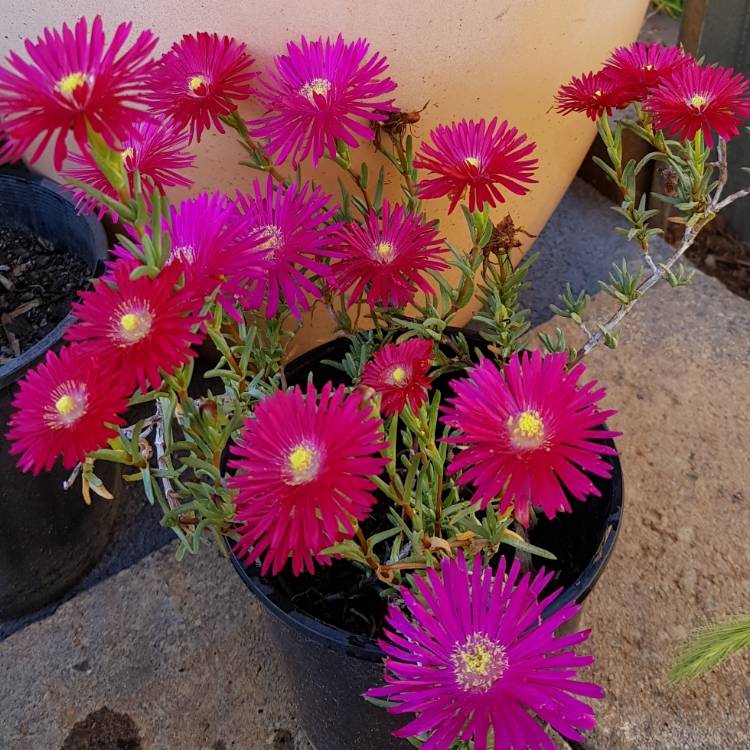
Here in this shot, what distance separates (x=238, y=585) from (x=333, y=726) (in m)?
0.31

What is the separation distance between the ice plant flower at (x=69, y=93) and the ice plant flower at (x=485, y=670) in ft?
0.99

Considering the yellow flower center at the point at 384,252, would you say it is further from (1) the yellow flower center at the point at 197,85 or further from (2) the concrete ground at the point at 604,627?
(2) the concrete ground at the point at 604,627

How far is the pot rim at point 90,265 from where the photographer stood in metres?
0.81

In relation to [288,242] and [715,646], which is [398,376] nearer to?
[288,242]

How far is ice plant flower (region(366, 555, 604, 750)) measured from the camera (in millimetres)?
424

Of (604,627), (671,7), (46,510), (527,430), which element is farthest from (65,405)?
(671,7)

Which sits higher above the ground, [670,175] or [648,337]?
[670,175]

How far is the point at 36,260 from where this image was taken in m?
1.03

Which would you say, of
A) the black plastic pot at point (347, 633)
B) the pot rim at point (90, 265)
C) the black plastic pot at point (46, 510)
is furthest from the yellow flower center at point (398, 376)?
the black plastic pot at point (46, 510)

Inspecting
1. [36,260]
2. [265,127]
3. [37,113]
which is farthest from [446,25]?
[36,260]

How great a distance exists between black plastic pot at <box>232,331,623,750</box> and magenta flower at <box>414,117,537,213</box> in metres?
0.22

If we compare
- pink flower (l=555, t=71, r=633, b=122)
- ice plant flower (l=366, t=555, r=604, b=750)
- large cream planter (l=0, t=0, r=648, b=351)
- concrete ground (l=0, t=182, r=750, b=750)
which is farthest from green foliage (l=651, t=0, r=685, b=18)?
ice plant flower (l=366, t=555, r=604, b=750)

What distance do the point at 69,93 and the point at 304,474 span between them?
0.20 m

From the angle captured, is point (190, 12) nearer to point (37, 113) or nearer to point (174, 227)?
point (174, 227)
